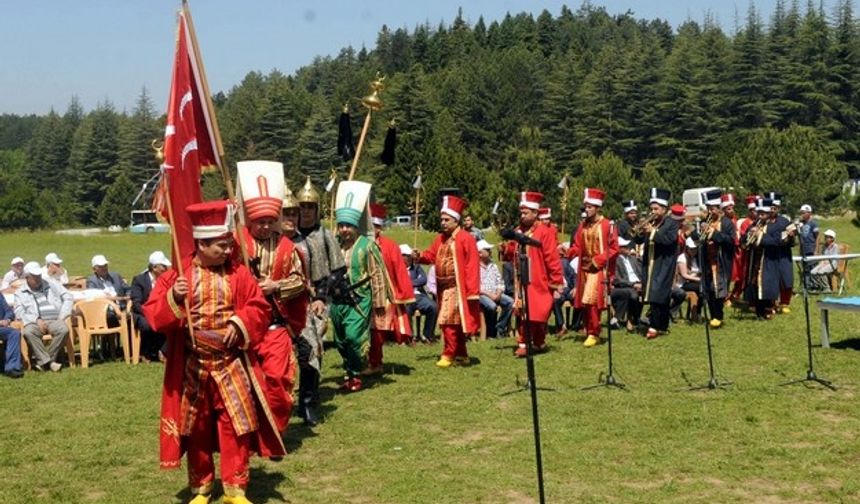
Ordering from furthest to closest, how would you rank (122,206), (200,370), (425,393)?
(122,206) < (425,393) < (200,370)

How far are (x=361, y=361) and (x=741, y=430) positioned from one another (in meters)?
3.93

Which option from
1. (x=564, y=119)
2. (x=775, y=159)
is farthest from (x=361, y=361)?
(x=564, y=119)

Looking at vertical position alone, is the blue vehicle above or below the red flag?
below

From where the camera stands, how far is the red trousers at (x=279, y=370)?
295 inches

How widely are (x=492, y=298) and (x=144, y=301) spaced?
5.00 meters

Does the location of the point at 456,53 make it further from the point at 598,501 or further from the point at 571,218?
the point at 598,501

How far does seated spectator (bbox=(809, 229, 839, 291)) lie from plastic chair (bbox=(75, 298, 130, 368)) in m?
13.7

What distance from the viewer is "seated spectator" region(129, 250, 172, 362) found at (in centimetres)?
1369

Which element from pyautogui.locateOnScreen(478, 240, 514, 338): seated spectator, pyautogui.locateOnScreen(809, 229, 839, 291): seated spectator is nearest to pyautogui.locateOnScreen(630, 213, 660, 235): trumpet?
pyautogui.locateOnScreen(478, 240, 514, 338): seated spectator

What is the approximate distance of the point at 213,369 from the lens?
21.4 feet

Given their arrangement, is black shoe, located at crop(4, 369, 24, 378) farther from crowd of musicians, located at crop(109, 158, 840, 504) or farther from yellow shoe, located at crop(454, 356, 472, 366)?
yellow shoe, located at crop(454, 356, 472, 366)

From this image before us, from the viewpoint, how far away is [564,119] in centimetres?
8931

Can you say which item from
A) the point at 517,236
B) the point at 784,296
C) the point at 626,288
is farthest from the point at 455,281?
the point at 784,296

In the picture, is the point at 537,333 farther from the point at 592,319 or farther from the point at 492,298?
the point at 492,298
